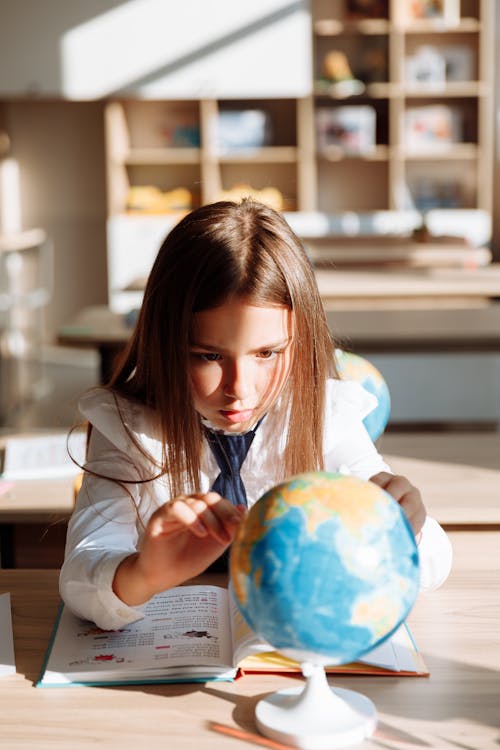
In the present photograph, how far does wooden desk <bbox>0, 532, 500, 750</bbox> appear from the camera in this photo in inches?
35.6

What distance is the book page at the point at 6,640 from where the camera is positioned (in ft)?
3.46

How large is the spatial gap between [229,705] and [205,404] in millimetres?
355

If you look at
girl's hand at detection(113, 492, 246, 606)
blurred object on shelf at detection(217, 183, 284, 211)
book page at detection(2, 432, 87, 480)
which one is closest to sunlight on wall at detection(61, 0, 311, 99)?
blurred object on shelf at detection(217, 183, 284, 211)

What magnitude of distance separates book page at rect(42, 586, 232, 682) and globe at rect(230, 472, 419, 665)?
21 cm

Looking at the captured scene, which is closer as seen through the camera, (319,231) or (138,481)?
(138,481)

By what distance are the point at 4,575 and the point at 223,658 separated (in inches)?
16.0

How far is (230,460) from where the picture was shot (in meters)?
1.35

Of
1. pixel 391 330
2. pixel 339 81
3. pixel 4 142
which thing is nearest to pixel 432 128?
pixel 339 81

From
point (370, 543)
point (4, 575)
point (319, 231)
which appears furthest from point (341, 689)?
point (319, 231)

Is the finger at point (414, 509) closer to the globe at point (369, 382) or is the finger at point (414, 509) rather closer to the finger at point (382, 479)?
the finger at point (382, 479)

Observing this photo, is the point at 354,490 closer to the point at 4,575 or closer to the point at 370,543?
the point at 370,543

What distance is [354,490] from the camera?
33.7 inches

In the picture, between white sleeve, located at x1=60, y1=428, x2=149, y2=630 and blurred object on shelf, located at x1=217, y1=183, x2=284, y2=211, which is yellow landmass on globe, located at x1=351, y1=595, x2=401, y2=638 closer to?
white sleeve, located at x1=60, y1=428, x2=149, y2=630

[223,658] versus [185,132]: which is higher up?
[185,132]
